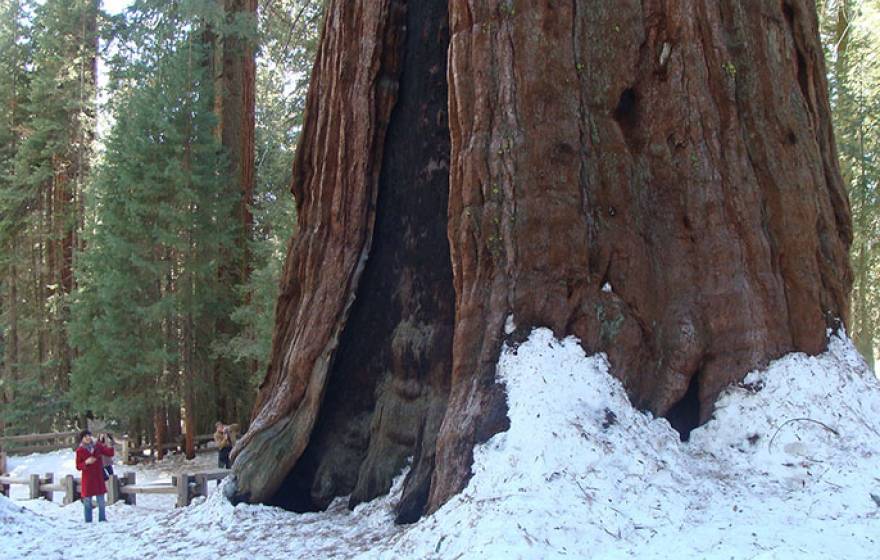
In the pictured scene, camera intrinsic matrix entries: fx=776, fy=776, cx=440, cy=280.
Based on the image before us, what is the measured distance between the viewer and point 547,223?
5.93 metres

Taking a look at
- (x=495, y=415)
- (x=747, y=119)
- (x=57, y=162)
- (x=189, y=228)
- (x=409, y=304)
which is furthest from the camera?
(x=57, y=162)

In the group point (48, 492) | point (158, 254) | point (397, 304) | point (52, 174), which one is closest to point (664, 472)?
point (397, 304)

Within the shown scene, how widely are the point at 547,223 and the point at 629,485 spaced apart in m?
2.03

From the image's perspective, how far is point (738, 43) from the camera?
6.58 metres

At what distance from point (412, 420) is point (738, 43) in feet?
14.0

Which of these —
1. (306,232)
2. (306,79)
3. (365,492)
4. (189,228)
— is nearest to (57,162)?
(189,228)

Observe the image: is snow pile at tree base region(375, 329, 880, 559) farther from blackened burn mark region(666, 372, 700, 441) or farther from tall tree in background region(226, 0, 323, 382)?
tall tree in background region(226, 0, 323, 382)

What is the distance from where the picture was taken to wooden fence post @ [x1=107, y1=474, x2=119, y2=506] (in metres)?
12.2

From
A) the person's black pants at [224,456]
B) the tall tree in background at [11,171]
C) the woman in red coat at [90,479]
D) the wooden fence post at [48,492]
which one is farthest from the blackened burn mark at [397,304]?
the tall tree in background at [11,171]

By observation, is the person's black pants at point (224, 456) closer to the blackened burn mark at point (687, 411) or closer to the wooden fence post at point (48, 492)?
the wooden fence post at point (48, 492)

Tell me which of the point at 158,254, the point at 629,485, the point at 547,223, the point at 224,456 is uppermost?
the point at 158,254

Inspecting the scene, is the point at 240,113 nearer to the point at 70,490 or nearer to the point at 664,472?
the point at 70,490

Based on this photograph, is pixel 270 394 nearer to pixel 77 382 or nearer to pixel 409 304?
pixel 409 304

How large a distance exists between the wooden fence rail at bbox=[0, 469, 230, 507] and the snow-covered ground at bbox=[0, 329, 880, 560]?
11.2 feet
